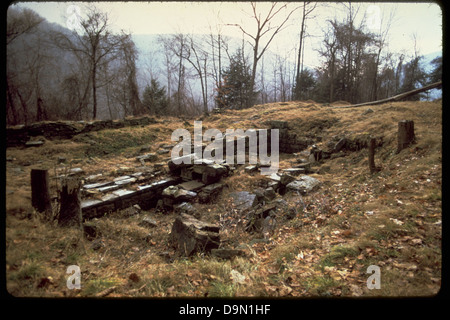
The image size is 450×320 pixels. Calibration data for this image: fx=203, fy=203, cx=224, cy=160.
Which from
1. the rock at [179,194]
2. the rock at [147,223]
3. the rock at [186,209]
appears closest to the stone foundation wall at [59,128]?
the rock at [147,223]

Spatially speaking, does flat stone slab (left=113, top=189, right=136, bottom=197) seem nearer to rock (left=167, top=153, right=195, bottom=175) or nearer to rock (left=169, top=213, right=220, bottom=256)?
rock (left=167, top=153, right=195, bottom=175)

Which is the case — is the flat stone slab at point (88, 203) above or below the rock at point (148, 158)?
below

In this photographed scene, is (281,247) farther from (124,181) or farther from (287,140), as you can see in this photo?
(287,140)

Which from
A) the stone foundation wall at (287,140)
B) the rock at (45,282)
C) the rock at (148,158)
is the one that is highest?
the stone foundation wall at (287,140)

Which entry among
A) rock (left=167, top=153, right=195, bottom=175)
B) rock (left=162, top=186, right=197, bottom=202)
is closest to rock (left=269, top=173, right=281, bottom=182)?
rock (left=162, top=186, right=197, bottom=202)

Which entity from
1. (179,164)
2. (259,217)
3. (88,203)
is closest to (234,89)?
(179,164)

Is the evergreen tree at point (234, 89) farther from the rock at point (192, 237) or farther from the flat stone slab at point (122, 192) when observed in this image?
the rock at point (192, 237)

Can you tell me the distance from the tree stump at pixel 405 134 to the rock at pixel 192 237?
5286 millimetres

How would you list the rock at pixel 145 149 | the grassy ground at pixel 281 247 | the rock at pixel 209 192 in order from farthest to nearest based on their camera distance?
the rock at pixel 145 149 → the rock at pixel 209 192 → the grassy ground at pixel 281 247

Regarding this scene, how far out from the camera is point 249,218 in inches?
187

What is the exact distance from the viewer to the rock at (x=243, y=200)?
5258 mm
